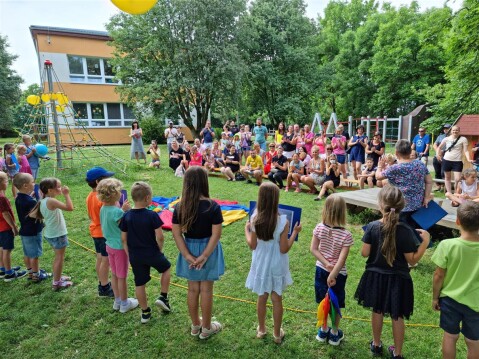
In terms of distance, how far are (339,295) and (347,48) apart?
32.4 meters

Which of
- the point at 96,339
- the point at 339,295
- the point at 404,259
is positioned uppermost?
the point at 404,259

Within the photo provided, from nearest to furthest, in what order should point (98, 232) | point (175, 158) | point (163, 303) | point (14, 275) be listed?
point (163, 303) < point (98, 232) < point (14, 275) < point (175, 158)

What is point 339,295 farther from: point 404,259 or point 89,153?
point 89,153

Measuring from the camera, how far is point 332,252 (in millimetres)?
2842

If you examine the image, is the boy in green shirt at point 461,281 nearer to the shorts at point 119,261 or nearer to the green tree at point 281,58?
the shorts at point 119,261

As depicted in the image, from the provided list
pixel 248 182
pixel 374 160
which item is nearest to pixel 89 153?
pixel 248 182

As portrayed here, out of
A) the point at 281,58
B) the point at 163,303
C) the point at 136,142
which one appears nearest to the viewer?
the point at 163,303

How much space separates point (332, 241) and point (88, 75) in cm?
2484

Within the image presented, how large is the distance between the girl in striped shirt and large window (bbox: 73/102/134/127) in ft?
78.7

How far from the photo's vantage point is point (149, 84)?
772 inches

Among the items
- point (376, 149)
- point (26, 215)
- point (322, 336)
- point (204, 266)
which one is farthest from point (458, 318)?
point (376, 149)

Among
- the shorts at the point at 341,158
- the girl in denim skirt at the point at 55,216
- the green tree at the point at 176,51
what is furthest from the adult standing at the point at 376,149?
the green tree at the point at 176,51

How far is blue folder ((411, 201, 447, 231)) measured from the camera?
3.96 metres

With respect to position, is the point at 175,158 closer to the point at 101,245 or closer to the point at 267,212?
the point at 101,245
